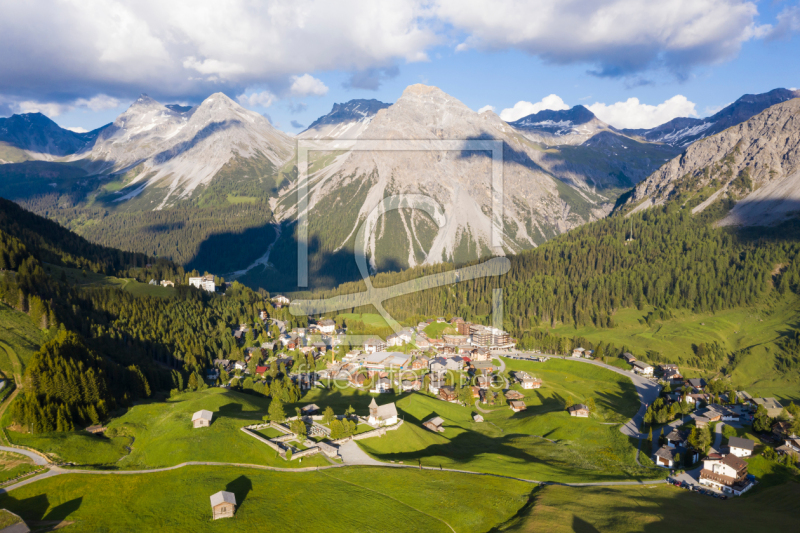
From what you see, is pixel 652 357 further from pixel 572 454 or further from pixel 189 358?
pixel 189 358

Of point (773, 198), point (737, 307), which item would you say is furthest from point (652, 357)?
point (773, 198)

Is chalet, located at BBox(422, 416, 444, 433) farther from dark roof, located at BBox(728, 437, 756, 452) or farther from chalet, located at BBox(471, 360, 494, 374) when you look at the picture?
Answer: dark roof, located at BBox(728, 437, 756, 452)

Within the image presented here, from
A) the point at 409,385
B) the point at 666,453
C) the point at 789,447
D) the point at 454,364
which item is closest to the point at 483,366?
the point at 454,364

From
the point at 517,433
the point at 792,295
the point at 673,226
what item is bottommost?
the point at 517,433

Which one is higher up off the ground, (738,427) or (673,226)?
(673,226)

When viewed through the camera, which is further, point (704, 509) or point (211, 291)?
point (211, 291)

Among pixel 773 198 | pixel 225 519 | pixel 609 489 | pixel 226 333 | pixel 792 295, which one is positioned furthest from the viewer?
pixel 773 198
